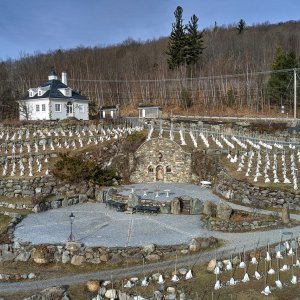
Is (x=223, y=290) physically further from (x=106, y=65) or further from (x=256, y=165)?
(x=106, y=65)

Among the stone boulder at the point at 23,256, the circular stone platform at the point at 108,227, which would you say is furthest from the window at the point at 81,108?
the stone boulder at the point at 23,256

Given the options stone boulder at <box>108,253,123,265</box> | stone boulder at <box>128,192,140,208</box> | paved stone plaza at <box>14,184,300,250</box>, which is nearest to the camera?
stone boulder at <box>108,253,123,265</box>

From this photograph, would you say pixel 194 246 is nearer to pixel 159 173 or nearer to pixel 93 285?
pixel 93 285

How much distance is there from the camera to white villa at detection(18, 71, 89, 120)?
49531 mm

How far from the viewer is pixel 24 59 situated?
10788 centimetres

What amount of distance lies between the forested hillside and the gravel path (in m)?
44.1

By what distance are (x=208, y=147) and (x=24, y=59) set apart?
A: 86504 mm

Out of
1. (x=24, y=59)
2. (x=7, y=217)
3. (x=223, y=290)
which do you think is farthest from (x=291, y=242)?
(x=24, y=59)

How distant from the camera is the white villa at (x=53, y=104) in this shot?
163 feet

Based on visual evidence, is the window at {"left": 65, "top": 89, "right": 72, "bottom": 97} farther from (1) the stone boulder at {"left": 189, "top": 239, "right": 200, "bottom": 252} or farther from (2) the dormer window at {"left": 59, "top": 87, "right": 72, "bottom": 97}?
(1) the stone boulder at {"left": 189, "top": 239, "right": 200, "bottom": 252}

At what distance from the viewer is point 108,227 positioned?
19.5 m

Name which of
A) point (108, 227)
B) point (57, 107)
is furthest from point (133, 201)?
point (57, 107)

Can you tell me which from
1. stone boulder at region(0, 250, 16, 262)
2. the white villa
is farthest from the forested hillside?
stone boulder at region(0, 250, 16, 262)

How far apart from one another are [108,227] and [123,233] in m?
1.32
